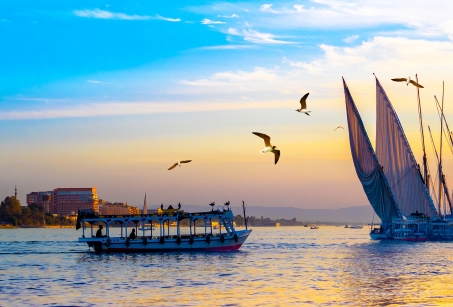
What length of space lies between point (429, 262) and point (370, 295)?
35379 millimetres

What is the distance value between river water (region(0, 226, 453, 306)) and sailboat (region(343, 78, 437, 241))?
42.8 m

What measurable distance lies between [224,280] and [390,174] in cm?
8315

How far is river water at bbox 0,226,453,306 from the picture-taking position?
4906 centimetres

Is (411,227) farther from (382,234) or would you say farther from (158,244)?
(158,244)

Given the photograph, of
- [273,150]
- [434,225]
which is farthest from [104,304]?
[434,225]

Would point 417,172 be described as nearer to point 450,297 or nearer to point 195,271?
point 195,271

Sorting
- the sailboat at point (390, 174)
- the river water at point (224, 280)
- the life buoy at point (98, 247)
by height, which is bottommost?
the river water at point (224, 280)

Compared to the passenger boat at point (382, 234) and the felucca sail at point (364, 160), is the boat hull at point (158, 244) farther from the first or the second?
the passenger boat at point (382, 234)

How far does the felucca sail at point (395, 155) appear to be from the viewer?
13925 centimetres

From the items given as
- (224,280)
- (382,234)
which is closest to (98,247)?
(224,280)

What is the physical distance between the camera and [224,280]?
62.3 metres

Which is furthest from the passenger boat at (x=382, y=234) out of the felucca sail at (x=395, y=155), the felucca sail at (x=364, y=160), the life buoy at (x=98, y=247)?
the life buoy at (x=98, y=247)

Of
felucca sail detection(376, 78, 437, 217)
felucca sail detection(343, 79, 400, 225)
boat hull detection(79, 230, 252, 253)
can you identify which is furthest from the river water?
felucca sail detection(376, 78, 437, 217)

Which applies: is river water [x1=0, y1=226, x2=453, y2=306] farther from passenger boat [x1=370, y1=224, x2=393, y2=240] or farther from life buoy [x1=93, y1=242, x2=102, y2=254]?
passenger boat [x1=370, y1=224, x2=393, y2=240]
